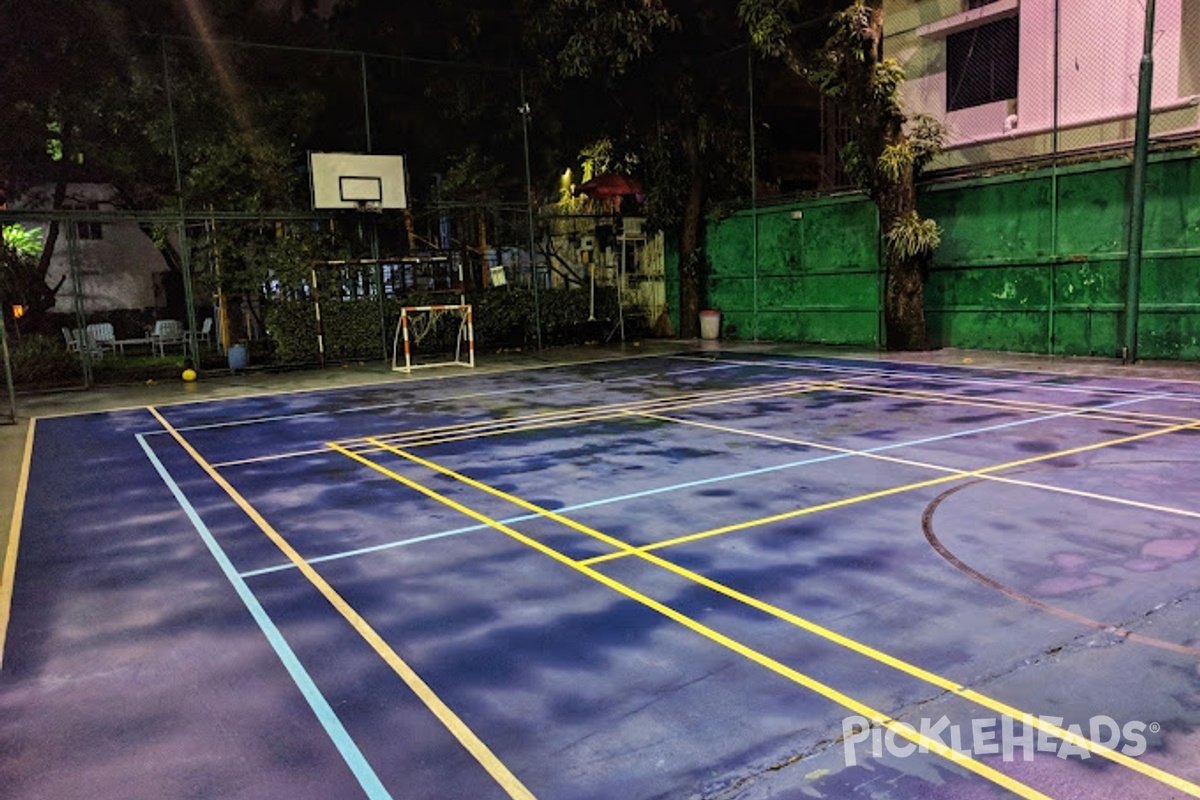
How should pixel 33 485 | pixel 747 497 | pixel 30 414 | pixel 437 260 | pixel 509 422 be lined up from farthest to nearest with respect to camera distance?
pixel 437 260 → pixel 30 414 → pixel 509 422 → pixel 33 485 → pixel 747 497

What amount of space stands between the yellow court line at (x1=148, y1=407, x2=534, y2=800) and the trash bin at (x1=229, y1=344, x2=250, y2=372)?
395 inches

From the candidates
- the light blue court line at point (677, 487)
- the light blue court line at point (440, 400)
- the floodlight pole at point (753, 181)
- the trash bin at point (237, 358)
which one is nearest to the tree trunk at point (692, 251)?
the floodlight pole at point (753, 181)

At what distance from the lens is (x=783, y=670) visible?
11.0 feet

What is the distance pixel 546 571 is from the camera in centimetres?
457

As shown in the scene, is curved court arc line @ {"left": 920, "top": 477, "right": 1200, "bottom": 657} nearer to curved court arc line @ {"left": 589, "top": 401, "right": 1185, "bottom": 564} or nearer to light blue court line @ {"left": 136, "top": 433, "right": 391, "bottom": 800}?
curved court arc line @ {"left": 589, "top": 401, "right": 1185, "bottom": 564}

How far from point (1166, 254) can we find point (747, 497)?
30.2ft

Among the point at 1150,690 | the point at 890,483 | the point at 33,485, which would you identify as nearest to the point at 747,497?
the point at 890,483

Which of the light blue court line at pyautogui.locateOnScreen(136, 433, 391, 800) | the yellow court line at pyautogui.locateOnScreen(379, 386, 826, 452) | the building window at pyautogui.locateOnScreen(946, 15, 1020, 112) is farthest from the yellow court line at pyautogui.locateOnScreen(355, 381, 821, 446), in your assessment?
the building window at pyautogui.locateOnScreen(946, 15, 1020, 112)

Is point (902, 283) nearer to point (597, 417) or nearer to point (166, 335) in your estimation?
point (597, 417)

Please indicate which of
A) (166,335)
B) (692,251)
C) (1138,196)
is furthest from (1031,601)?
(166,335)

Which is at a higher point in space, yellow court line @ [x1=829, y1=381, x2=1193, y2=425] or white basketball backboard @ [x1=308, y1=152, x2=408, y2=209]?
white basketball backboard @ [x1=308, y1=152, x2=408, y2=209]

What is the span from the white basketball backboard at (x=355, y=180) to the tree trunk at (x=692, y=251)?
5.82 meters

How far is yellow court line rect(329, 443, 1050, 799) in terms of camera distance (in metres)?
2.66

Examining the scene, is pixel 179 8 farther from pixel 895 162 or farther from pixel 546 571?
pixel 546 571
